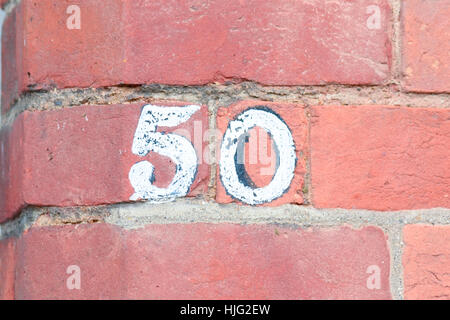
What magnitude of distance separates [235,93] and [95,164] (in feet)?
0.57

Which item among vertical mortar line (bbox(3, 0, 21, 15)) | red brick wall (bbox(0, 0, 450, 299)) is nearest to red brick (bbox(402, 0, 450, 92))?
red brick wall (bbox(0, 0, 450, 299))

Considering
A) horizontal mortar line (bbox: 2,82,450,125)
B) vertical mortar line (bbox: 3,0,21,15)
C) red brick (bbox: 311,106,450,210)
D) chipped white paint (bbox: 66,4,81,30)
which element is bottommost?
red brick (bbox: 311,106,450,210)

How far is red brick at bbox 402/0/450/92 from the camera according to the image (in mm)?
830

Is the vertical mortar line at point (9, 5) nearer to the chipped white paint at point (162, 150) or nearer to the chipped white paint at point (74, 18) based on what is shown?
the chipped white paint at point (74, 18)

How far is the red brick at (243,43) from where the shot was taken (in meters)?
0.81

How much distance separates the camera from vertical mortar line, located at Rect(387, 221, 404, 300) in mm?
797

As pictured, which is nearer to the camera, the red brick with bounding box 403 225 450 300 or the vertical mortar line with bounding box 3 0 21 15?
the red brick with bounding box 403 225 450 300

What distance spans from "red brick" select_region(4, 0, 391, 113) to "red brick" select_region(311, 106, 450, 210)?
0.15 feet

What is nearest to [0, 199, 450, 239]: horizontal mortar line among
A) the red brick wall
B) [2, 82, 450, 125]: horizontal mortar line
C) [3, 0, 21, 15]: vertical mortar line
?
the red brick wall

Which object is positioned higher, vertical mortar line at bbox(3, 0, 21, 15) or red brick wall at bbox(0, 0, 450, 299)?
vertical mortar line at bbox(3, 0, 21, 15)

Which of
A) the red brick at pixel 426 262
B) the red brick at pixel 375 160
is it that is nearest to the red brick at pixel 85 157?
the red brick at pixel 375 160

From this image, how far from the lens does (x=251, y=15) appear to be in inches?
32.0

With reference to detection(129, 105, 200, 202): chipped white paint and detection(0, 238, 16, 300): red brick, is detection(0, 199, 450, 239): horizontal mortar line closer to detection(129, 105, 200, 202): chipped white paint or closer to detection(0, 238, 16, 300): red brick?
detection(129, 105, 200, 202): chipped white paint
